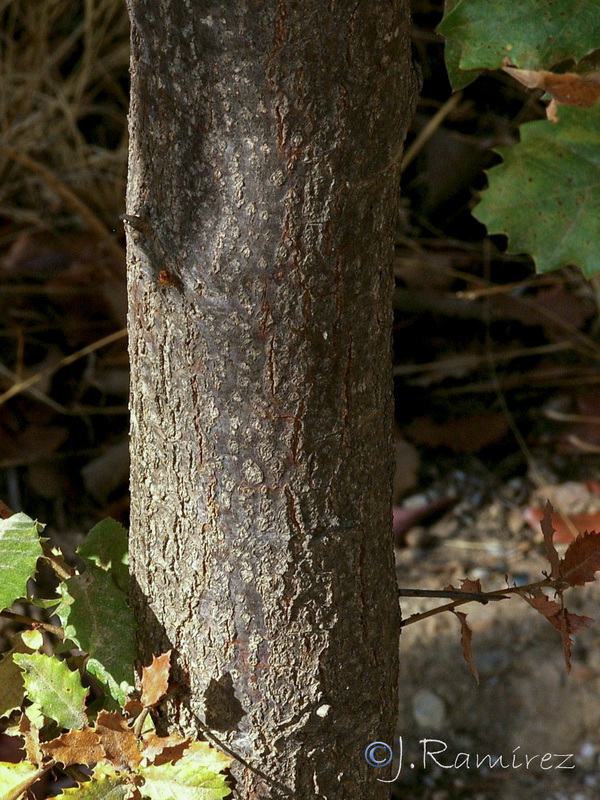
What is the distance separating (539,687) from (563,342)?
3.17 ft

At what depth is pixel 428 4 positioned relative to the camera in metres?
2.56

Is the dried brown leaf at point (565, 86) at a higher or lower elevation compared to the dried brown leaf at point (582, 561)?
higher

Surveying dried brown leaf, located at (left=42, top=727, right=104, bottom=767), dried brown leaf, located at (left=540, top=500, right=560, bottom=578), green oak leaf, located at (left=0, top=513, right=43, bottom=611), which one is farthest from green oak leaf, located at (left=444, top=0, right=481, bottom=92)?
dried brown leaf, located at (left=42, top=727, right=104, bottom=767)

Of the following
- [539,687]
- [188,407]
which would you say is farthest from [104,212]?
[188,407]

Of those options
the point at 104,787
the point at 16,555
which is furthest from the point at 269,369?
the point at 104,787

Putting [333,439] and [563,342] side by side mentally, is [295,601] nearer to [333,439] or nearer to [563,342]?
[333,439]

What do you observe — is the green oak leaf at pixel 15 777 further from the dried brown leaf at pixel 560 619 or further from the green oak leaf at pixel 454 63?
the green oak leaf at pixel 454 63

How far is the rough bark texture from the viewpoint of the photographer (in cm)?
62

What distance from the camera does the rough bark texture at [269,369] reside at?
0.62 metres

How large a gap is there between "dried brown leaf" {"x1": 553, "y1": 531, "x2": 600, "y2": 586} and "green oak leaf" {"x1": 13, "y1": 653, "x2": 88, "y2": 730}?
1.43 feet

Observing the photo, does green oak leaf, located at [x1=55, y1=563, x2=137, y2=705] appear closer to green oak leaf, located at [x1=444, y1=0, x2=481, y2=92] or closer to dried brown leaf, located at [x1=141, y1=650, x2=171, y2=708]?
dried brown leaf, located at [x1=141, y1=650, x2=171, y2=708]

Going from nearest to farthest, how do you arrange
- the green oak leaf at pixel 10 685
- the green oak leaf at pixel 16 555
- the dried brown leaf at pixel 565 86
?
the dried brown leaf at pixel 565 86, the green oak leaf at pixel 16 555, the green oak leaf at pixel 10 685

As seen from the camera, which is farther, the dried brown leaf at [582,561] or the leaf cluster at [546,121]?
the dried brown leaf at [582,561]

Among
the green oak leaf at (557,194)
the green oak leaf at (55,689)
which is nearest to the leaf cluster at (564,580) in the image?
the green oak leaf at (557,194)
